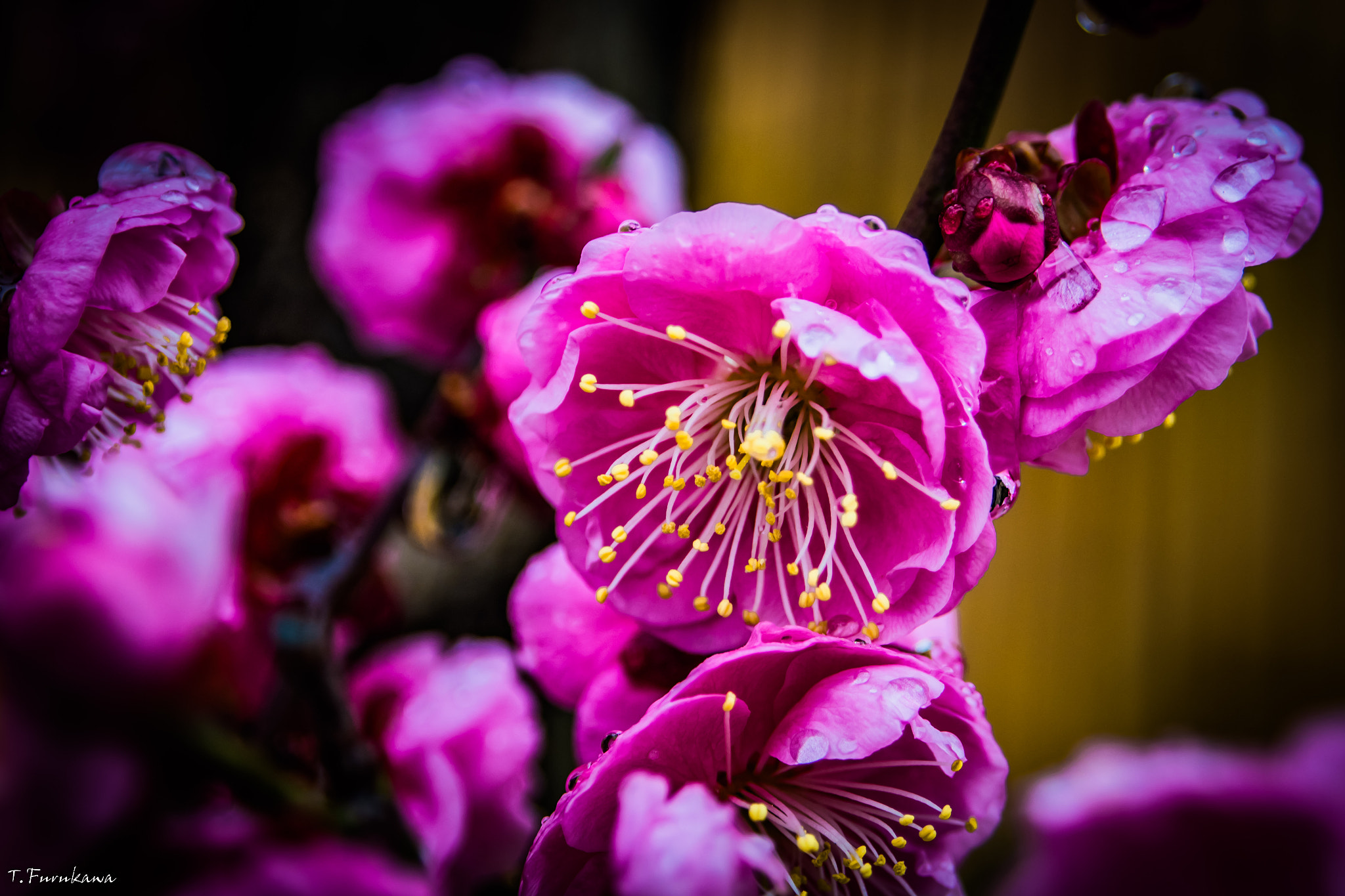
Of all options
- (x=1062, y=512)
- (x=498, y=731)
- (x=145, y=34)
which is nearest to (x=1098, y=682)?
(x=1062, y=512)

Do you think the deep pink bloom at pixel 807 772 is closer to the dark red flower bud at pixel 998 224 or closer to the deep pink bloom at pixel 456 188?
the dark red flower bud at pixel 998 224

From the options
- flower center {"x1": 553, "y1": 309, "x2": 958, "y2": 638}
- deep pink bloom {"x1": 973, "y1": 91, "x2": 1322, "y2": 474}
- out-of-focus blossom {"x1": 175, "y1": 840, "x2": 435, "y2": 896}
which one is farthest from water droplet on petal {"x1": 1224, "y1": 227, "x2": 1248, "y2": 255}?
out-of-focus blossom {"x1": 175, "y1": 840, "x2": 435, "y2": 896}

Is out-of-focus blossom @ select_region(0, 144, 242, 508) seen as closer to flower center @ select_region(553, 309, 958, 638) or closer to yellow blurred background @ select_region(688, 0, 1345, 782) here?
flower center @ select_region(553, 309, 958, 638)

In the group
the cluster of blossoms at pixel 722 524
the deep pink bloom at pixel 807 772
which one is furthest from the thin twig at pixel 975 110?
the deep pink bloom at pixel 807 772

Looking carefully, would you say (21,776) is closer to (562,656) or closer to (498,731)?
(562,656)

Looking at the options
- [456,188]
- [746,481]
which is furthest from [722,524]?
[456,188]
